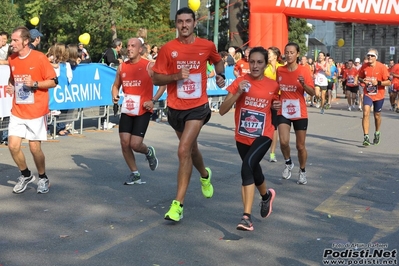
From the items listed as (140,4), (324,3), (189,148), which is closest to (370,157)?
(189,148)

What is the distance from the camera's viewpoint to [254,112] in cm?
720

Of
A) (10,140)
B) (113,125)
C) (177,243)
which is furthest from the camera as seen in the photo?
(113,125)

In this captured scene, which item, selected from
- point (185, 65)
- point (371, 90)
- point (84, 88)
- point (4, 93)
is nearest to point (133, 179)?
point (185, 65)

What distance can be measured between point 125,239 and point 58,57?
25.3 feet

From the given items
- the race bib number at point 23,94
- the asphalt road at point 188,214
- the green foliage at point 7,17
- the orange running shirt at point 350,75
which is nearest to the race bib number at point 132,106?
the asphalt road at point 188,214

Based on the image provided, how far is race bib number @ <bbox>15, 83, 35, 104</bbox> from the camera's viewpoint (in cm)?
848

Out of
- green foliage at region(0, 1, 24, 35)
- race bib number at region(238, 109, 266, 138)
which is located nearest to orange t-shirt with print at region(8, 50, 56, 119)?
race bib number at region(238, 109, 266, 138)

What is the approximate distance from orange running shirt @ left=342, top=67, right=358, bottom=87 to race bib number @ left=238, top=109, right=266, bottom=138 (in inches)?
760

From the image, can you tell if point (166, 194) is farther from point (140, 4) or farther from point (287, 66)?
point (140, 4)

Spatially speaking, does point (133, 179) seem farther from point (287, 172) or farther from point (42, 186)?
point (287, 172)

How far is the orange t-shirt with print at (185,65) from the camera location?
7.45 m

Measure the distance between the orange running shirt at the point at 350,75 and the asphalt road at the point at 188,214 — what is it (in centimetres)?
1374

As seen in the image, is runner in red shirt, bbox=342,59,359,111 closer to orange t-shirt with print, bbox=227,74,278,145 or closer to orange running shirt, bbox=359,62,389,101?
orange running shirt, bbox=359,62,389,101

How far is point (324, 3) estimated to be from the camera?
20.1 m
